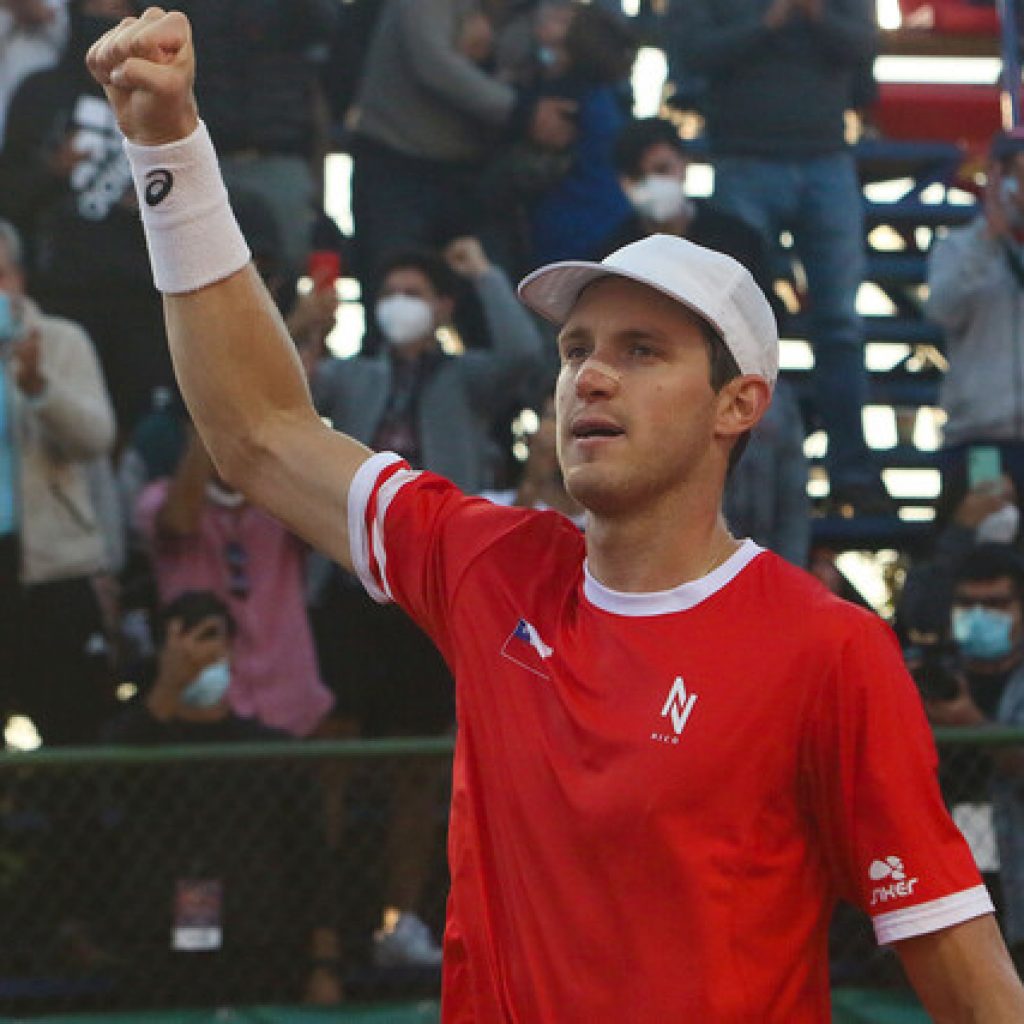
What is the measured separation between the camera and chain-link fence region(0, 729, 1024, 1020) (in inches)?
265

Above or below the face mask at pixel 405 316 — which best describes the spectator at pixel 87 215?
above

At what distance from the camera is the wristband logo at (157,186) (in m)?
3.33

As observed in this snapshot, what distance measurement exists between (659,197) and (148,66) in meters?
5.25

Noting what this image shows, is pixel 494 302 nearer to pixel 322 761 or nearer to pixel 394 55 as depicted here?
pixel 394 55

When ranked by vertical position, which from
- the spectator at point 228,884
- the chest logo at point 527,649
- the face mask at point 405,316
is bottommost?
the spectator at point 228,884

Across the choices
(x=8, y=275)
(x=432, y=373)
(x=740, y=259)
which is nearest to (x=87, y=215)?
(x=8, y=275)

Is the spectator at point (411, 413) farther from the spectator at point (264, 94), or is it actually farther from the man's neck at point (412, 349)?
the spectator at point (264, 94)

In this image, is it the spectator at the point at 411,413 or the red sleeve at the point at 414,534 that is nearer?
the red sleeve at the point at 414,534

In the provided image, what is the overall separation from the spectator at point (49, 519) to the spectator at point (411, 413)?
0.77 m

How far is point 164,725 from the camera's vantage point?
7043 millimetres

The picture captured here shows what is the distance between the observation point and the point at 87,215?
7781 mm

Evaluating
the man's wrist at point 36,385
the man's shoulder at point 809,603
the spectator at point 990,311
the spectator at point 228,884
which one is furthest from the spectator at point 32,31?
the man's shoulder at point 809,603

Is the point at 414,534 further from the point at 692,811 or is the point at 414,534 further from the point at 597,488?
the point at 692,811

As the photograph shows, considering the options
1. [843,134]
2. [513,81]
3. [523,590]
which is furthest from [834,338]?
[523,590]
